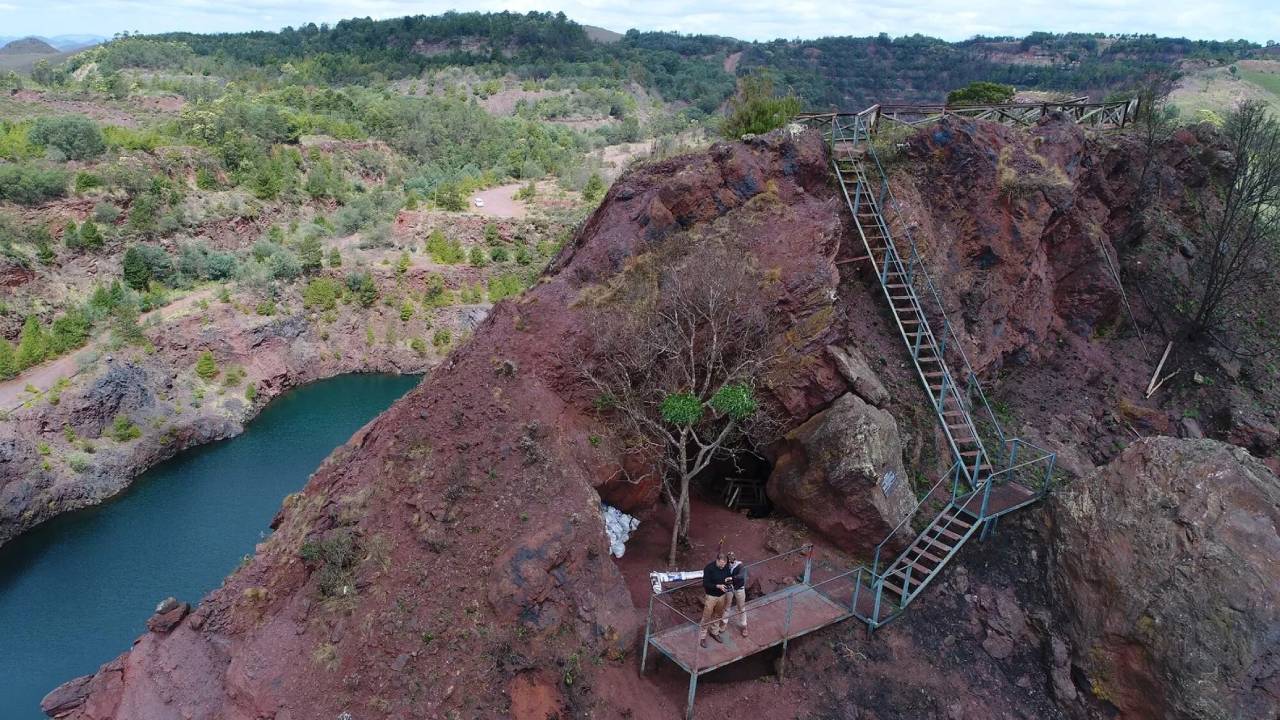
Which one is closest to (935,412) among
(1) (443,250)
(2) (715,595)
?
(2) (715,595)

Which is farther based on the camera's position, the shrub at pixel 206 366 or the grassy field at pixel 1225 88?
the grassy field at pixel 1225 88

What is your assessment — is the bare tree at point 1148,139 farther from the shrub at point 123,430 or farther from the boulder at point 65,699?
the shrub at point 123,430

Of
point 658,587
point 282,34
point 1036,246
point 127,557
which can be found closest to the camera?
point 658,587

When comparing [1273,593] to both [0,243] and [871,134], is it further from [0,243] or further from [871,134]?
[0,243]

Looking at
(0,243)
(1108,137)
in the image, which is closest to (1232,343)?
(1108,137)

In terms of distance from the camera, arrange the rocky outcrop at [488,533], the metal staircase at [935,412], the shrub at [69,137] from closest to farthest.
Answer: the rocky outcrop at [488,533]
the metal staircase at [935,412]
the shrub at [69,137]

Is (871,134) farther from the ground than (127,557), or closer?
farther from the ground

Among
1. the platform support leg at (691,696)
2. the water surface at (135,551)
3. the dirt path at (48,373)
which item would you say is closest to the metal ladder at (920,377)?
the platform support leg at (691,696)
